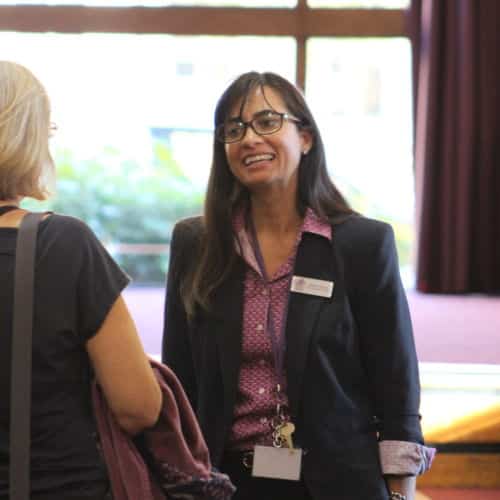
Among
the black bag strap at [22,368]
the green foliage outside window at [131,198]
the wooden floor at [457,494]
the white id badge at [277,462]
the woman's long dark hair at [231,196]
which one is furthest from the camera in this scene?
the green foliage outside window at [131,198]

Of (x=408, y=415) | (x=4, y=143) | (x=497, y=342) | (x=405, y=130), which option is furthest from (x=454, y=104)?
(x=4, y=143)

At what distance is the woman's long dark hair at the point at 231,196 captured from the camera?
6.87 ft

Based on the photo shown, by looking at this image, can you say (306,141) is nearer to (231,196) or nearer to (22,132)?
(231,196)

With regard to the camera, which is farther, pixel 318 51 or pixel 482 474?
pixel 318 51

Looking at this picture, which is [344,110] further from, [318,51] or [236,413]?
[236,413]

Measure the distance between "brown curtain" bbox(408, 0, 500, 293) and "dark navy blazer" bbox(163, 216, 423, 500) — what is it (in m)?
6.14

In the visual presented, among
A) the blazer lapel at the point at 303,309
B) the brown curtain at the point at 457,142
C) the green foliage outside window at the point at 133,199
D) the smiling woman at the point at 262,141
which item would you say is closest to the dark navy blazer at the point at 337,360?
the blazer lapel at the point at 303,309

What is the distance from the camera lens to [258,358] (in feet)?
6.57

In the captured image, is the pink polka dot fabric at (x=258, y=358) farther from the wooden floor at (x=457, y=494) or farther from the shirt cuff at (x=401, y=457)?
the wooden floor at (x=457, y=494)

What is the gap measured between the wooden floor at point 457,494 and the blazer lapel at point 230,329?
1.73 metres

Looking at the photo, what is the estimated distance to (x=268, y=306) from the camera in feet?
6.65

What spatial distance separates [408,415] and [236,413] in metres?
0.39

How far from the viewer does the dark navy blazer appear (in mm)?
1953

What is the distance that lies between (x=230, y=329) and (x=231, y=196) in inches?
14.9
